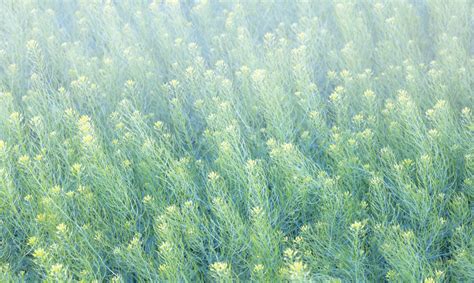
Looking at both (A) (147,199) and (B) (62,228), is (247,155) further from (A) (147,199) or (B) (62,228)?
(B) (62,228)

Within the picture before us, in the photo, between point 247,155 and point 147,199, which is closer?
point 147,199

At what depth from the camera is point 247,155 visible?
349cm

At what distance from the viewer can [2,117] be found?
11.6ft

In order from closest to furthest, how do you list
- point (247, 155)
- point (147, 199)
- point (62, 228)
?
point (62, 228) → point (147, 199) → point (247, 155)

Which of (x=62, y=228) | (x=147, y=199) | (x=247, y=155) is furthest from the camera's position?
(x=247, y=155)

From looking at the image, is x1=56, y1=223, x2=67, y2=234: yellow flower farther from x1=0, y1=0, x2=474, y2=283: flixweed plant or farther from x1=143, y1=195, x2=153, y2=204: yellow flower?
x1=143, y1=195, x2=153, y2=204: yellow flower

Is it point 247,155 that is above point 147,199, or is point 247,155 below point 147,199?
below

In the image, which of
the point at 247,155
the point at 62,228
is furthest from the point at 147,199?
the point at 247,155

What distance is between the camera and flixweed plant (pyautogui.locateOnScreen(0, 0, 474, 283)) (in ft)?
9.36

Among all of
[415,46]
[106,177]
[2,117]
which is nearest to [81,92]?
[2,117]

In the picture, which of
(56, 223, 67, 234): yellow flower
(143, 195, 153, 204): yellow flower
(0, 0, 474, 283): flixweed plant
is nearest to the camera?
(56, 223, 67, 234): yellow flower

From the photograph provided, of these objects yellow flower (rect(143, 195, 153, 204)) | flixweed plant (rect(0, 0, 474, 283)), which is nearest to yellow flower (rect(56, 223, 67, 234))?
flixweed plant (rect(0, 0, 474, 283))

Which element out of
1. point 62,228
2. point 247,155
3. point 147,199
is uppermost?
point 62,228

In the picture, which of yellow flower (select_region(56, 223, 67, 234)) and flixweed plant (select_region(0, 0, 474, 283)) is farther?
flixweed plant (select_region(0, 0, 474, 283))
